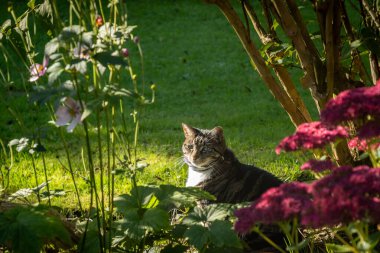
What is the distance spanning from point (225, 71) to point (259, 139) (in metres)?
2.32

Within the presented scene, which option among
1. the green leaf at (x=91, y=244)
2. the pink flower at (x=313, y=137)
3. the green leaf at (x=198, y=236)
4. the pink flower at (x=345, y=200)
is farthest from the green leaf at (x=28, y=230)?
the pink flower at (x=345, y=200)

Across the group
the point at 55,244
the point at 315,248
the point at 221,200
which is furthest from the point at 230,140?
A: the point at 55,244

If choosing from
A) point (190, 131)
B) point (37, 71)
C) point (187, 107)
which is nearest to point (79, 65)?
point (37, 71)

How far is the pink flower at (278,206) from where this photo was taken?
4.62 ft

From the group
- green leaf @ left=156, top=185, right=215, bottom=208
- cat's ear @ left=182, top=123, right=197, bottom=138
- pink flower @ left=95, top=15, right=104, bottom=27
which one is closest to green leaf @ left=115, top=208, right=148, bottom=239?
green leaf @ left=156, top=185, right=215, bottom=208

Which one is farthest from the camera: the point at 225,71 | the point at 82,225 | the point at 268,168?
the point at 225,71

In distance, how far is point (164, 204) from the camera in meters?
2.20

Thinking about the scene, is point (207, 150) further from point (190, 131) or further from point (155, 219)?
point (155, 219)

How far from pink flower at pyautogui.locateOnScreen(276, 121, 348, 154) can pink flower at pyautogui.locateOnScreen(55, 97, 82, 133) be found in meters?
0.69

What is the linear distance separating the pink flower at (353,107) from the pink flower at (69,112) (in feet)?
2.66

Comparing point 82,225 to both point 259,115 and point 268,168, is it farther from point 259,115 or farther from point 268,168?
point 259,115

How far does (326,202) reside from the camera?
4.42 ft

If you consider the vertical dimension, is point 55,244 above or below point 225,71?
above

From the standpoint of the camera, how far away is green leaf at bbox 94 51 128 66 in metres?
1.66
